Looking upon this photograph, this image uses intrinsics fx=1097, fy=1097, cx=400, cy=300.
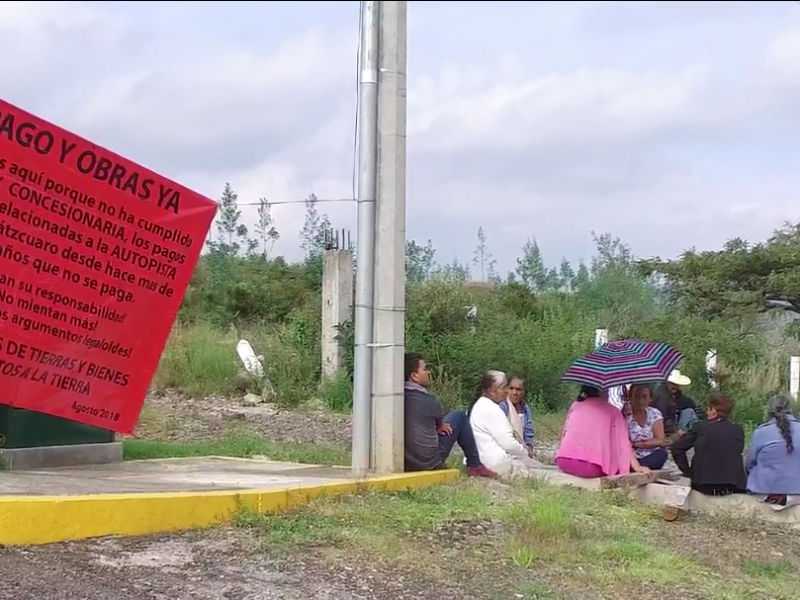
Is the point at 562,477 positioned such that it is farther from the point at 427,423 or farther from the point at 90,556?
the point at 90,556

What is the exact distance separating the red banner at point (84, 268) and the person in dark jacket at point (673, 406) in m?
5.70

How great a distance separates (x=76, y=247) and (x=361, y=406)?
2.52m

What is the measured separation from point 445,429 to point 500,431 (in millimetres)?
614

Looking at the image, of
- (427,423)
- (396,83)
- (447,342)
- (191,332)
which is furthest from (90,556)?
(191,332)

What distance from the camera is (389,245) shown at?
8727 millimetres

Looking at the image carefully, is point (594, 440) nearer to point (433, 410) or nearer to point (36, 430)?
point (433, 410)

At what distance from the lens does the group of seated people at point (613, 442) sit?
899cm

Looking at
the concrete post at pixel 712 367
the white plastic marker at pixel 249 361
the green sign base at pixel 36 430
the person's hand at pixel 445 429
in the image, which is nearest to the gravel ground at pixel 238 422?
the white plastic marker at pixel 249 361

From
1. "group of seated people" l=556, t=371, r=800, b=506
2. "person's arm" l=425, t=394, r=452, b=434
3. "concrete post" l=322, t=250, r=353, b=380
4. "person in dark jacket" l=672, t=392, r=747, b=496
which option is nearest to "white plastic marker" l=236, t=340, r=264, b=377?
"concrete post" l=322, t=250, r=353, b=380

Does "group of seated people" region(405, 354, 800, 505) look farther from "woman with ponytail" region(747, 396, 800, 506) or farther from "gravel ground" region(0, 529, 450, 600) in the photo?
"gravel ground" region(0, 529, 450, 600)

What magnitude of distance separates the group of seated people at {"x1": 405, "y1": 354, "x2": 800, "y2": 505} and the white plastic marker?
28.4 ft

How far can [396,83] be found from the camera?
8703 millimetres

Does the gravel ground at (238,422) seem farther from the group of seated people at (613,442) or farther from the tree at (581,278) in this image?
the tree at (581,278)

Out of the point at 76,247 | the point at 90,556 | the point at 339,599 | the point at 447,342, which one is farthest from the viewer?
the point at 447,342
